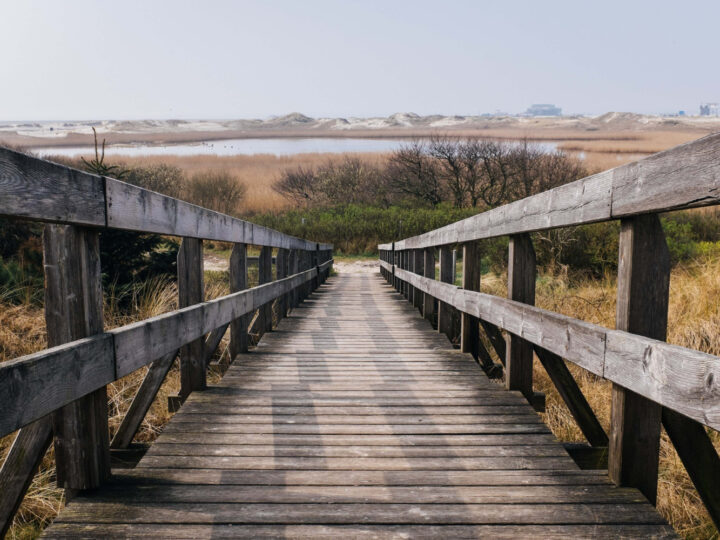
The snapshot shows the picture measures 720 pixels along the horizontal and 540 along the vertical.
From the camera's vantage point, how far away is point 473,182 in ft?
99.8

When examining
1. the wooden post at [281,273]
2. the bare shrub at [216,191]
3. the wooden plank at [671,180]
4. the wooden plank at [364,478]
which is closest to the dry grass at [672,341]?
the wooden plank at [364,478]

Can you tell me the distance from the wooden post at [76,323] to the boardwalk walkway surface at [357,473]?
5.5 inches

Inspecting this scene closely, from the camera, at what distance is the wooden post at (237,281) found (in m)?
4.55

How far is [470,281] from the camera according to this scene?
4.67m

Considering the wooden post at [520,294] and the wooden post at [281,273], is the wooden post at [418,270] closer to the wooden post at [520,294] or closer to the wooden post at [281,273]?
the wooden post at [281,273]

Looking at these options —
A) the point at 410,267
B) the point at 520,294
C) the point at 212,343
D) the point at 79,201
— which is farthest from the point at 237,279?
the point at 410,267

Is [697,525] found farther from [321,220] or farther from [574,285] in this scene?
[321,220]

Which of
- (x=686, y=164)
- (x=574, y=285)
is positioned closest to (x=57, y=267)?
(x=686, y=164)

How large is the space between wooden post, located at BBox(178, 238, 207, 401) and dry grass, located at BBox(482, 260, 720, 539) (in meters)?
2.67

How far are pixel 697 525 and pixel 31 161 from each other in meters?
3.66

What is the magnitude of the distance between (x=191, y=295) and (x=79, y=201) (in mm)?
1525

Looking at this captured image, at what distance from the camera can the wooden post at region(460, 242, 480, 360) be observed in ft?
15.1

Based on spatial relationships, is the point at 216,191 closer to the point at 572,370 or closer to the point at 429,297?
the point at 429,297

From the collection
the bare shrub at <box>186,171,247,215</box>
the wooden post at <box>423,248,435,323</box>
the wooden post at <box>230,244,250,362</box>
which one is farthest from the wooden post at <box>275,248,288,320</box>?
the bare shrub at <box>186,171,247,215</box>
